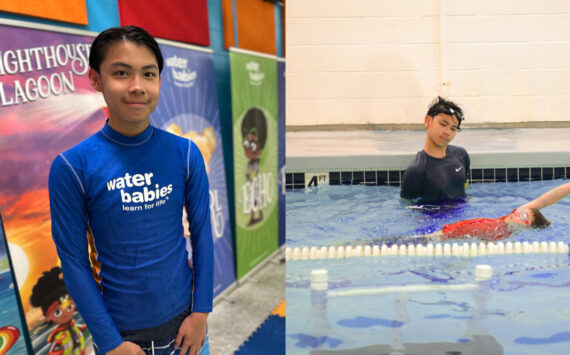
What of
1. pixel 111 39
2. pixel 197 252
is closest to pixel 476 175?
pixel 197 252

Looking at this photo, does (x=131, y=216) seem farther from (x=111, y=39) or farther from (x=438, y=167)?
(x=438, y=167)

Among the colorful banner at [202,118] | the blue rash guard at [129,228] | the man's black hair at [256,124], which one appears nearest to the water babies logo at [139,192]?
the blue rash guard at [129,228]

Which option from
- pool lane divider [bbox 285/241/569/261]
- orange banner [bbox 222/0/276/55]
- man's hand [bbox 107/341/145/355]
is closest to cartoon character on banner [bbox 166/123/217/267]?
orange banner [bbox 222/0/276/55]

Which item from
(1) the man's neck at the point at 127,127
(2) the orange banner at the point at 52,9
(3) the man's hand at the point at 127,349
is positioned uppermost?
(2) the orange banner at the point at 52,9

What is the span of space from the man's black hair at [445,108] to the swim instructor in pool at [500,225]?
38 centimetres

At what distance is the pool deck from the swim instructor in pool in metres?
0.16

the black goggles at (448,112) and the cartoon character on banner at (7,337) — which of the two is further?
the cartoon character on banner at (7,337)

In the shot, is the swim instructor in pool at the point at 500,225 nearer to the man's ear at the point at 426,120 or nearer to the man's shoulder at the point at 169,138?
the man's ear at the point at 426,120

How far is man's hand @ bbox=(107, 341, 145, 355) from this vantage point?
4.61ft

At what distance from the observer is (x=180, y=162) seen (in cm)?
150

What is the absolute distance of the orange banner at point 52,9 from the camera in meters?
2.00

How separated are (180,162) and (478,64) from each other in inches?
42.0

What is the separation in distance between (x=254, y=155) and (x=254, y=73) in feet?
2.22

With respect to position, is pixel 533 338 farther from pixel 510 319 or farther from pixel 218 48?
pixel 218 48
